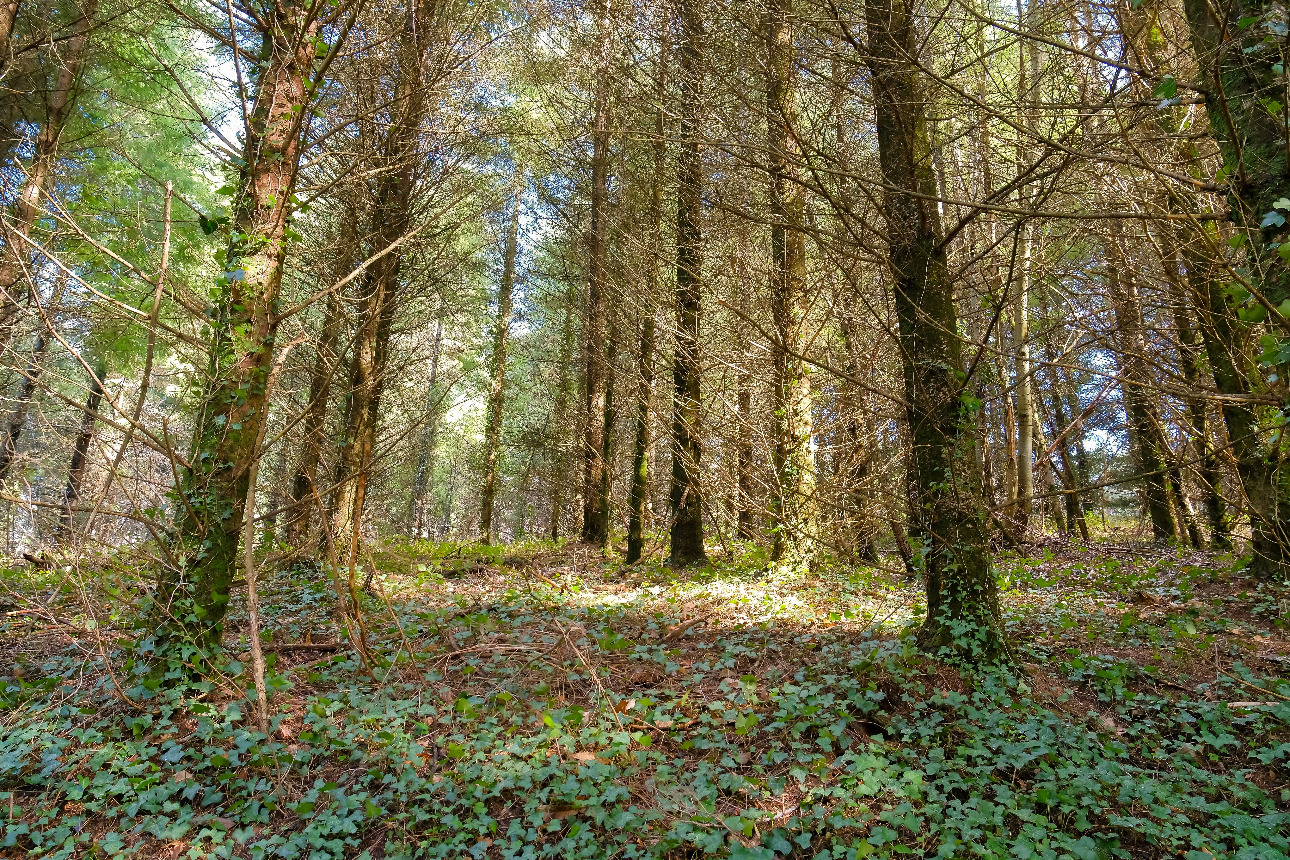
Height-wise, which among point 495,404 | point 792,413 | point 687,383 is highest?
point 495,404

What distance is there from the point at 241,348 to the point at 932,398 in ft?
15.0

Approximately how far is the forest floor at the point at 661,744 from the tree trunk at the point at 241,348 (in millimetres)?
366

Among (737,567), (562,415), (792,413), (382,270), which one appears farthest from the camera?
(562,415)

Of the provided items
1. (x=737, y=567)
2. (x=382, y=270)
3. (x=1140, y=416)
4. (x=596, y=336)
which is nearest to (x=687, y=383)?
(x=737, y=567)

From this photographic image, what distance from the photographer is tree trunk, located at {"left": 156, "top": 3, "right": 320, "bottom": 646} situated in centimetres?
417

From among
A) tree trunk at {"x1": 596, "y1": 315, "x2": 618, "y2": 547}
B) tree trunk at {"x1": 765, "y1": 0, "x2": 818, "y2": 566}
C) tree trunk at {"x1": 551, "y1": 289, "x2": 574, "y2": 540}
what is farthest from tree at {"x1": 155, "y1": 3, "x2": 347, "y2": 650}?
tree trunk at {"x1": 551, "y1": 289, "x2": 574, "y2": 540}

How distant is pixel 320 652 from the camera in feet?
17.1

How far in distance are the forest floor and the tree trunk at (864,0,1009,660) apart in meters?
0.38

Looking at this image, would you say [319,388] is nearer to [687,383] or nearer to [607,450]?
[687,383]

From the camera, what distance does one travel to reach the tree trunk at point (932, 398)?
4.21 meters

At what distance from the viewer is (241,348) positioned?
4297 millimetres

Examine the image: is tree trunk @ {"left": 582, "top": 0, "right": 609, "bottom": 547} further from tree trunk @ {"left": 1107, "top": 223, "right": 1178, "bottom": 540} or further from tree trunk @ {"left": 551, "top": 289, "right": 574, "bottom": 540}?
tree trunk @ {"left": 1107, "top": 223, "right": 1178, "bottom": 540}

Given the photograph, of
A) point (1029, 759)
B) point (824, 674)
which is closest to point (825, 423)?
point (824, 674)

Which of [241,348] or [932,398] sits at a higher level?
[241,348]
